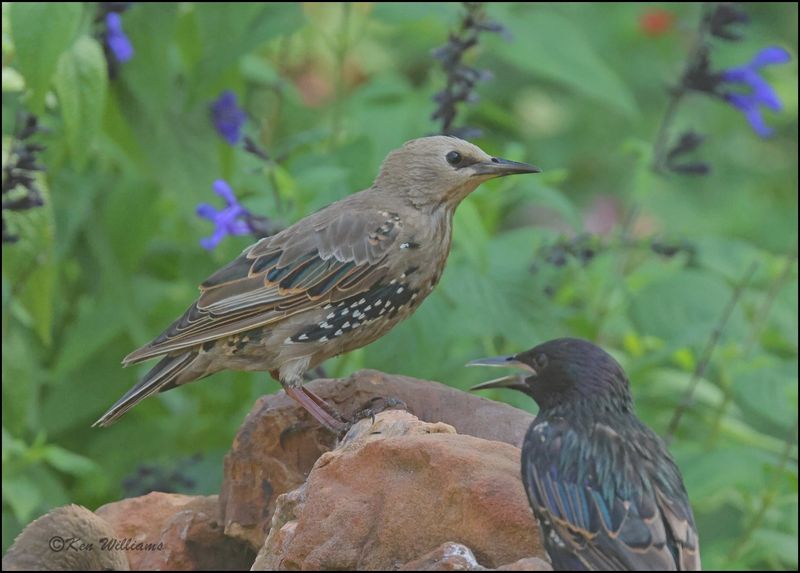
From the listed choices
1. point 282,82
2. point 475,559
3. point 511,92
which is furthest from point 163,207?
point 511,92

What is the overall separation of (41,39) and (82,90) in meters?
0.32

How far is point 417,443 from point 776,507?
3.07m

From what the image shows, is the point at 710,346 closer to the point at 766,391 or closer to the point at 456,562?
the point at 766,391

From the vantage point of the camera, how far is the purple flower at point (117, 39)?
614cm

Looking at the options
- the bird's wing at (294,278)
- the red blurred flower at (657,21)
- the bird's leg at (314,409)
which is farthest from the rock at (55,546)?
the red blurred flower at (657,21)

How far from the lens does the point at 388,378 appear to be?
16.0 ft

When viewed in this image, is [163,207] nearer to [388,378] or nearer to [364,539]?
[388,378]

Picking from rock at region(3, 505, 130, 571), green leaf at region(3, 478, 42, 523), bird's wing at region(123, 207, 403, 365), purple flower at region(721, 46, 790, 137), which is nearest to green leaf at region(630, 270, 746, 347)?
purple flower at region(721, 46, 790, 137)

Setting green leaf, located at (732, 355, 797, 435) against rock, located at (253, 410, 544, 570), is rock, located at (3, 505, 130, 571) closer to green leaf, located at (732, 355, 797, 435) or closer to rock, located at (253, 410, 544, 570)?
rock, located at (253, 410, 544, 570)

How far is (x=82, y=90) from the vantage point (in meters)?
5.80

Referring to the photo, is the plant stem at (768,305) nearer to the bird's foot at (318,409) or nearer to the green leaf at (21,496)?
the bird's foot at (318,409)

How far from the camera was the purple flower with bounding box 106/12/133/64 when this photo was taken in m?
6.14

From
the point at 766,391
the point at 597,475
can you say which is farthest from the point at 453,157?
the point at 766,391

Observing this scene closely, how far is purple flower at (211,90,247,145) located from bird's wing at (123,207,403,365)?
4.74 feet
